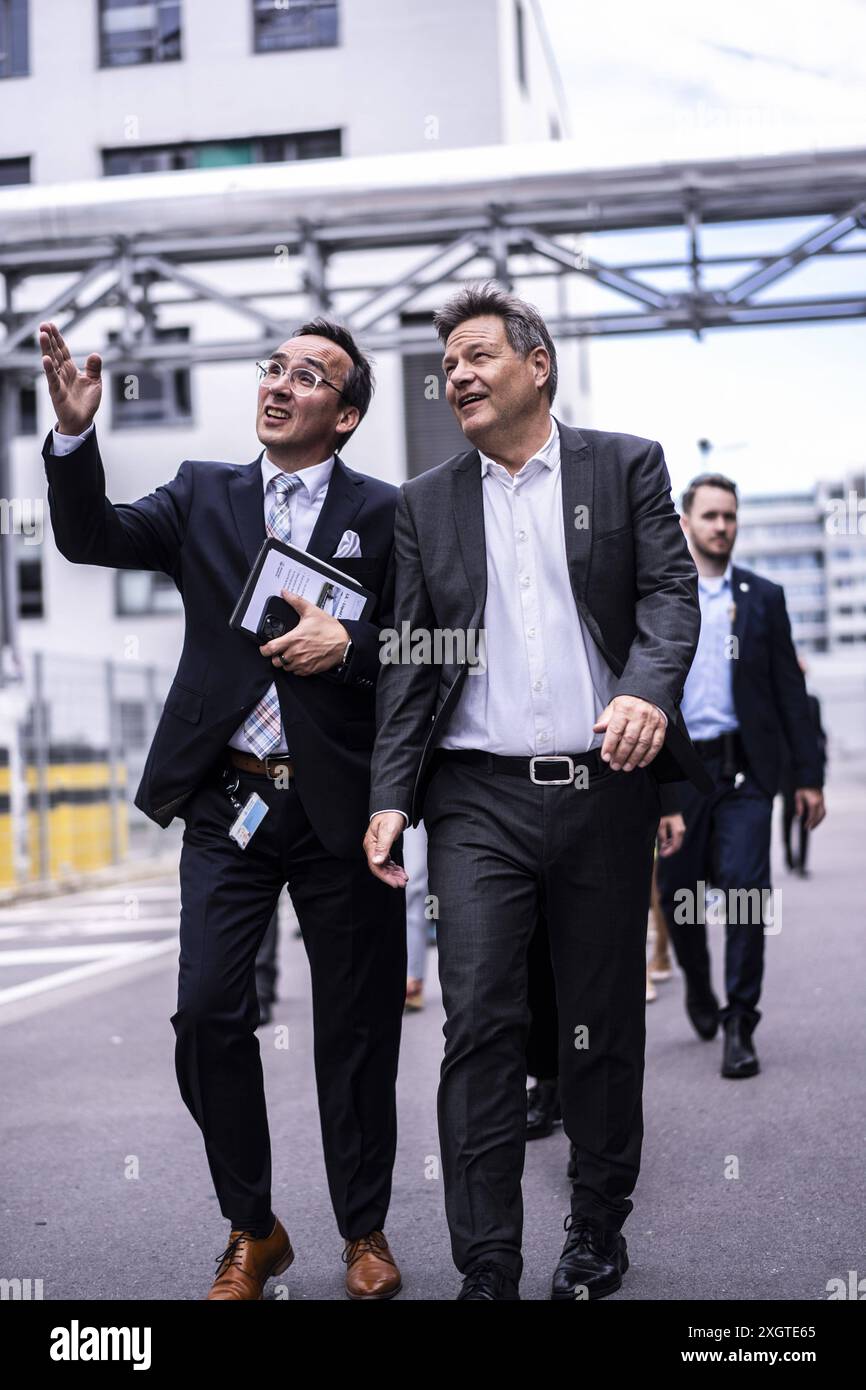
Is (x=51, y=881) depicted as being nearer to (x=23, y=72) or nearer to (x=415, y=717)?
(x=23, y=72)

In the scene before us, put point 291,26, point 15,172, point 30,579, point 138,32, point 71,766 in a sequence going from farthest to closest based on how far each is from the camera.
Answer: point 30,579
point 71,766
point 291,26
point 15,172
point 138,32

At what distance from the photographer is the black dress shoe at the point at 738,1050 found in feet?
19.5

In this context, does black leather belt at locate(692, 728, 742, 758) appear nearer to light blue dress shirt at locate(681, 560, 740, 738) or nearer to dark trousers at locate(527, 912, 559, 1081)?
light blue dress shirt at locate(681, 560, 740, 738)

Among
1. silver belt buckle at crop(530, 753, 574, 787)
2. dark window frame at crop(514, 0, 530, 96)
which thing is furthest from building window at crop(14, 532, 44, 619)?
silver belt buckle at crop(530, 753, 574, 787)

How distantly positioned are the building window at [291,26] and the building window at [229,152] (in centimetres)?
101

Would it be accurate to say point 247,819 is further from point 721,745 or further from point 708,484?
point 708,484

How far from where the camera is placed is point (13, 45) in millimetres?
9188

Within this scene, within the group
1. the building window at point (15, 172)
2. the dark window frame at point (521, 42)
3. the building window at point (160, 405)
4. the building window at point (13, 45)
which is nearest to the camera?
the building window at point (13, 45)

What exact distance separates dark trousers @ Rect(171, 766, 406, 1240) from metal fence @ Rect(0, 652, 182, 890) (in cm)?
1158

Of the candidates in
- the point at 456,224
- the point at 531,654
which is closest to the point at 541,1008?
the point at 531,654

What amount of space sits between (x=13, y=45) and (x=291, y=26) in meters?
5.07

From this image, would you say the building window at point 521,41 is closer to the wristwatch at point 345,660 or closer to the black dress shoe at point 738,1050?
the black dress shoe at point 738,1050

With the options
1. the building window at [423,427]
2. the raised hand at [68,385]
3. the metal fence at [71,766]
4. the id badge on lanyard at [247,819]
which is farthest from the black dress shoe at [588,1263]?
the building window at [423,427]
